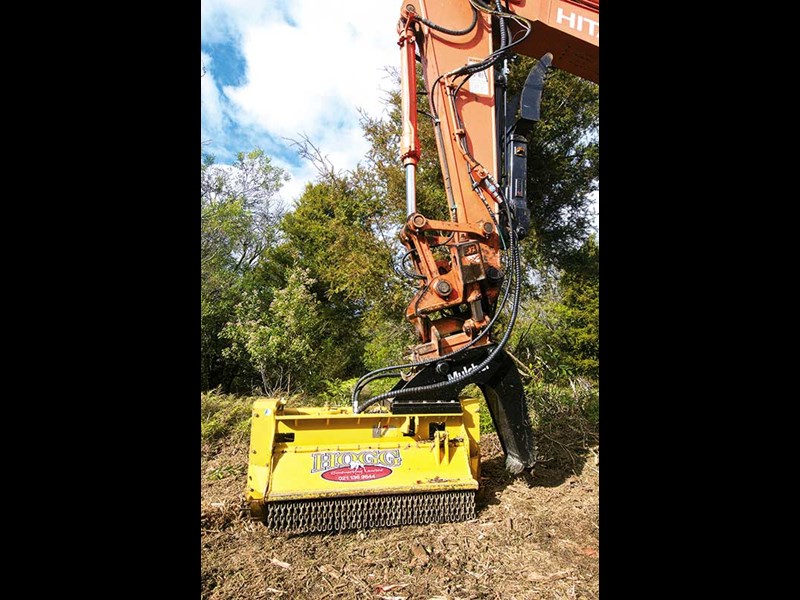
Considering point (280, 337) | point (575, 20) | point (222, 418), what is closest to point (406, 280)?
point (280, 337)

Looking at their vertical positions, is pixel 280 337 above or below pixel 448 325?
below

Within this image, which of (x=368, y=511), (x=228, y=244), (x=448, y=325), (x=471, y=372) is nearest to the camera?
(x=368, y=511)

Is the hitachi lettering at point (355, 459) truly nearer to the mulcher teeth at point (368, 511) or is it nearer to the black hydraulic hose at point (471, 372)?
the mulcher teeth at point (368, 511)

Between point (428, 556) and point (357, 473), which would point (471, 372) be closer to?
point (357, 473)

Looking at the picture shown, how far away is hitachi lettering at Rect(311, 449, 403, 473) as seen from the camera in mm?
2949

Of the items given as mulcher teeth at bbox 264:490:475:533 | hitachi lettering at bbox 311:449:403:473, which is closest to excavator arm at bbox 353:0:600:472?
hitachi lettering at bbox 311:449:403:473

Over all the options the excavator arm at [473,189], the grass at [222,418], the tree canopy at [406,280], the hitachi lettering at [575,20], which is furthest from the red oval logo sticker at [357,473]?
the tree canopy at [406,280]

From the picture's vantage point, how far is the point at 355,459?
3.01m

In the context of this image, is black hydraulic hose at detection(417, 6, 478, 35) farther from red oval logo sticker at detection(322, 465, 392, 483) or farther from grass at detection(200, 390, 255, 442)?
grass at detection(200, 390, 255, 442)

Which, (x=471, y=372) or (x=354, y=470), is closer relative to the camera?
(x=354, y=470)

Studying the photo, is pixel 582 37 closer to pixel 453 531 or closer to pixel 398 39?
pixel 398 39

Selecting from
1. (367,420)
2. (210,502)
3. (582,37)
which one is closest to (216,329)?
(210,502)

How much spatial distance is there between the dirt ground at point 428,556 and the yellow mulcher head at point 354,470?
0.11m

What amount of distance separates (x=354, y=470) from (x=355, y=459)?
7cm
